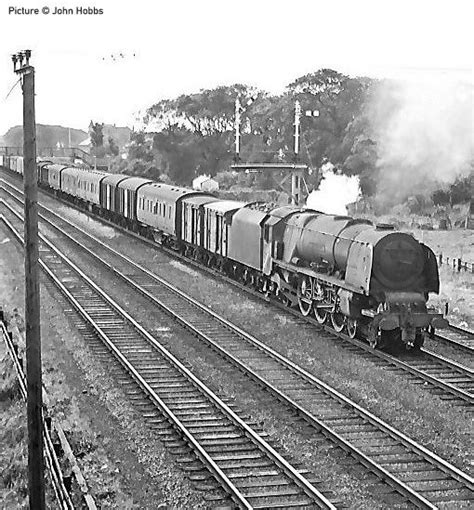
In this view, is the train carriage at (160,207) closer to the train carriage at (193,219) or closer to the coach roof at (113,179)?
the train carriage at (193,219)

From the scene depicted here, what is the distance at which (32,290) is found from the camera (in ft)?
33.8

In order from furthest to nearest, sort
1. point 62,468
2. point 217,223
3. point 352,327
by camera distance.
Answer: point 217,223 < point 352,327 < point 62,468

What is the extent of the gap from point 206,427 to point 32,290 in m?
4.22

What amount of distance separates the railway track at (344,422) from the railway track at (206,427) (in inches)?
42.5

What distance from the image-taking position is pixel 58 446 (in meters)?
11.6

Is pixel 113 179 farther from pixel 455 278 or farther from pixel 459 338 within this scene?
pixel 459 338

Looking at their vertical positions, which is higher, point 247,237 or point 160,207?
point 160,207

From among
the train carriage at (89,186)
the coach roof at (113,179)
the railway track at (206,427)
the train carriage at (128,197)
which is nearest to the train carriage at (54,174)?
the train carriage at (89,186)

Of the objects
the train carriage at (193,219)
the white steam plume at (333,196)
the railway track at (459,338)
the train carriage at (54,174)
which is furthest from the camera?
the train carriage at (54,174)

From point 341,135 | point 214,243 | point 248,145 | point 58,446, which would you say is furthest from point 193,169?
point 58,446

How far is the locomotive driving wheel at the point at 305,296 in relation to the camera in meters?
20.7

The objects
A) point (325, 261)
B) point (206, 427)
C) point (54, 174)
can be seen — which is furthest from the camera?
point (54, 174)

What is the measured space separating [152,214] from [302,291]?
644 inches

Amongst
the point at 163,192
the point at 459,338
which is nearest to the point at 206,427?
the point at 459,338
